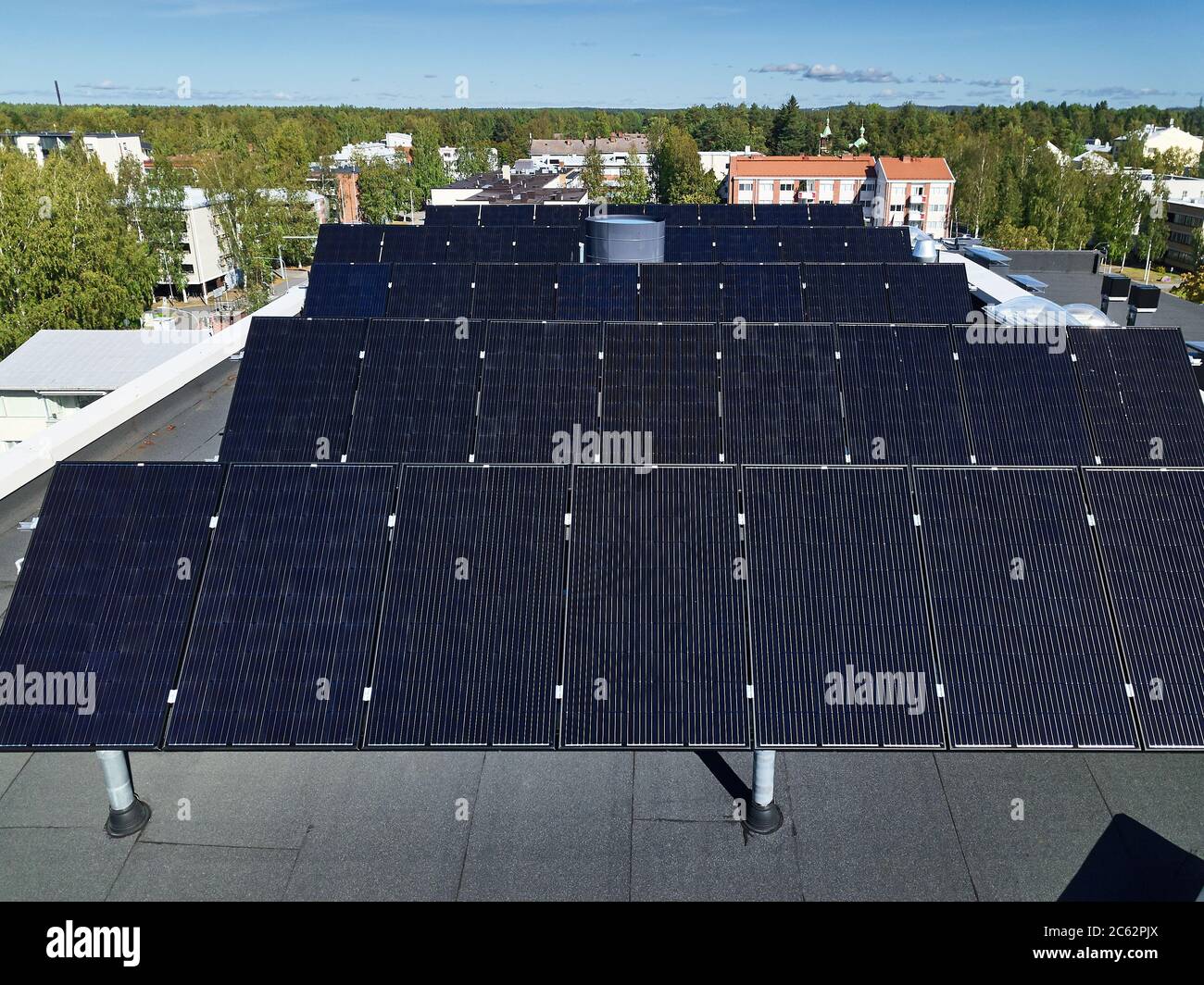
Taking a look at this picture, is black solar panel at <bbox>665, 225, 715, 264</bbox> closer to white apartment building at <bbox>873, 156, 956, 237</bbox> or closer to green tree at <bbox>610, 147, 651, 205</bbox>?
green tree at <bbox>610, 147, 651, 205</bbox>

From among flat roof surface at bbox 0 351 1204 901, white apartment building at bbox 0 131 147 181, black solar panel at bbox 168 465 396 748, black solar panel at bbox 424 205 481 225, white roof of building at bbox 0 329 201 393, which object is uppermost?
white apartment building at bbox 0 131 147 181

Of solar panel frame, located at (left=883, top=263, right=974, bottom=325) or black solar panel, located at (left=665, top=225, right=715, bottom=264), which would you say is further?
black solar panel, located at (left=665, top=225, right=715, bottom=264)

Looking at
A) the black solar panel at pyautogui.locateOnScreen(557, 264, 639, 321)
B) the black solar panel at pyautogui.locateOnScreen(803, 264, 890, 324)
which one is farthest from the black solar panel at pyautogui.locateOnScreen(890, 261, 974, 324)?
the black solar panel at pyautogui.locateOnScreen(557, 264, 639, 321)

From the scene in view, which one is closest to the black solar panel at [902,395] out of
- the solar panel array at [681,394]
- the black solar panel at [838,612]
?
the solar panel array at [681,394]

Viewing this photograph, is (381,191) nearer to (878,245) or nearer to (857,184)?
(857,184)
